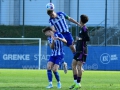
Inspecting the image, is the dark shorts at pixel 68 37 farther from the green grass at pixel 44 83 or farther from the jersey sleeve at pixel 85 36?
the jersey sleeve at pixel 85 36

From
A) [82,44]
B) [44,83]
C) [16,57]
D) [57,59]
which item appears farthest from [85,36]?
[16,57]

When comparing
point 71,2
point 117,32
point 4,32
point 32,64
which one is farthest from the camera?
point 71,2

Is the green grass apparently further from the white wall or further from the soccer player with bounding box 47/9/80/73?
the white wall

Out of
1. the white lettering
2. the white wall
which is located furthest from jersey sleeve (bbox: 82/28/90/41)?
the white wall

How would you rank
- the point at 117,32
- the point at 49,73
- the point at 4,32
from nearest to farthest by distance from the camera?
the point at 49,73 → the point at 117,32 → the point at 4,32

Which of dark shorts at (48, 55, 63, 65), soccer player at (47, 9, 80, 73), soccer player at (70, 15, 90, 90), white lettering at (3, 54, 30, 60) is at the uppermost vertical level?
soccer player at (47, 9, 80, 73)

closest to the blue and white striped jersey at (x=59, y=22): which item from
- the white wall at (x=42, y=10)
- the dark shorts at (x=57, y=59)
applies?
the dark shorts at (x=57, y=59)

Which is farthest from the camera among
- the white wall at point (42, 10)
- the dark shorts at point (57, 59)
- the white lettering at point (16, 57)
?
the white wall at point (42, 10)

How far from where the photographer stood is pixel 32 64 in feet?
116

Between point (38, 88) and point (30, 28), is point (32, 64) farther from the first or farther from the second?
point (38, 88)

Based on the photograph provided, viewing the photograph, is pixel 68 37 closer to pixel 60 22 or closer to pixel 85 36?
pixel 60 22

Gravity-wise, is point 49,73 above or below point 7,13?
below

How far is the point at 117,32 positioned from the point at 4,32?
10.9 metres

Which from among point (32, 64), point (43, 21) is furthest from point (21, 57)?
point (43, 21)
